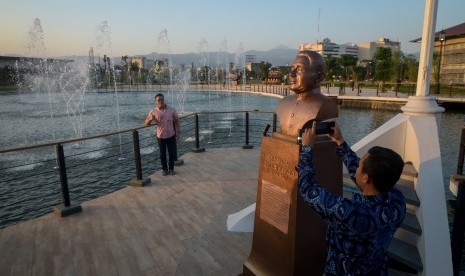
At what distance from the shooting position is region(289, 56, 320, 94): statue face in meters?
2.94

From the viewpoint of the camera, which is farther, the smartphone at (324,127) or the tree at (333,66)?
the tree at (333,66)

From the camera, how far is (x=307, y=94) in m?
3.02

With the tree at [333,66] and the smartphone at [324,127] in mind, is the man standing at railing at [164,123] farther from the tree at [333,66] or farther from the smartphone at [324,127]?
the tree at [333,66]

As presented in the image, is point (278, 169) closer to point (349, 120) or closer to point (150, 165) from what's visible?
point (150, 165)

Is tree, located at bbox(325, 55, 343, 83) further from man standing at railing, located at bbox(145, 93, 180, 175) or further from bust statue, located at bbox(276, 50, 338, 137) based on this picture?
bust statue, located at bbox(276, 50, 338, 137)

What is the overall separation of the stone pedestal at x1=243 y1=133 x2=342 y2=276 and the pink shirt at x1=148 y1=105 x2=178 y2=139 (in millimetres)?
3760

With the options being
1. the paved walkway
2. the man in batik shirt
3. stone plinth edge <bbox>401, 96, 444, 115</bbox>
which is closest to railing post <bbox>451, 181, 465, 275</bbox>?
stone plinth edge <bbox>401, 96, 444, 115</bbox>

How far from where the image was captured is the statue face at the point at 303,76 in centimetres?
294

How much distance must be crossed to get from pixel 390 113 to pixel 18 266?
26.5m

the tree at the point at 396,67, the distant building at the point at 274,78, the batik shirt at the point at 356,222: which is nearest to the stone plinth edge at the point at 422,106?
the batik shirt at the point at 356,222

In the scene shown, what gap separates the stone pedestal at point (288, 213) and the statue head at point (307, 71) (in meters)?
0.51

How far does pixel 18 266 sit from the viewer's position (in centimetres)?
363

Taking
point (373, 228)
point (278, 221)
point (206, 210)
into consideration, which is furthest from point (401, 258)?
point (206, 210)

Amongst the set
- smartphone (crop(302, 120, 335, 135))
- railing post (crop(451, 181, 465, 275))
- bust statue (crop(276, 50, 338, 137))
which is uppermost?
bust statue (crop(276, 50, 338, 137))
